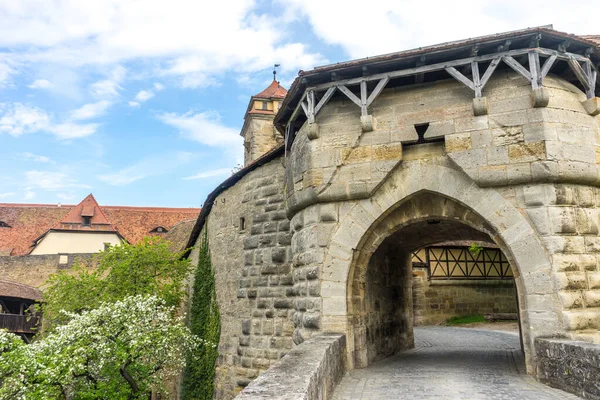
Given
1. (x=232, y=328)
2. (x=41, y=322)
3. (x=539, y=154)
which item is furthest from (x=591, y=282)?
(x=41, y=322)

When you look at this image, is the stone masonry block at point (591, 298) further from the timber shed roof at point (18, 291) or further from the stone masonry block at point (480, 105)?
the timber shed roof at point (18, 291)

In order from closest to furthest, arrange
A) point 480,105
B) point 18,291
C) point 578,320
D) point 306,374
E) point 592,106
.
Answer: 1. point 306,374
2. point 578,320
3. point 480,105
4. point 592,106
5. point 18,291

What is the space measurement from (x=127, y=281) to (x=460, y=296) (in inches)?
547

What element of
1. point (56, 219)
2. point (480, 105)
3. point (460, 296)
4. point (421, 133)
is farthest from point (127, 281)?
point (56, 219)

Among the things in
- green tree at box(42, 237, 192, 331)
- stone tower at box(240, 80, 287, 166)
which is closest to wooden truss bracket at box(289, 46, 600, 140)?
green tree at box(42, 237, 192, 331)

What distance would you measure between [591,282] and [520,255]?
3.05 feet

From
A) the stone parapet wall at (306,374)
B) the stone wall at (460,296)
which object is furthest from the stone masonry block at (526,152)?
the stone wall at (460,296)

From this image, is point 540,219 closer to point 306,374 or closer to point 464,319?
point 306,374

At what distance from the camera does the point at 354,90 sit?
301 inches

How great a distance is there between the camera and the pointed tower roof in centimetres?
3178

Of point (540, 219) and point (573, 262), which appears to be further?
point (540, 219)

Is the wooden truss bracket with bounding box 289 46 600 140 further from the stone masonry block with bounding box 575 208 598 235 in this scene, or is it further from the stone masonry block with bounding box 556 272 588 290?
the stone masonry block with bounding box 556 272 588 290

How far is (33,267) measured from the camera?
25.5 metres

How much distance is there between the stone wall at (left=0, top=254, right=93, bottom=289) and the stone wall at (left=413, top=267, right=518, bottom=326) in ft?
54.9
